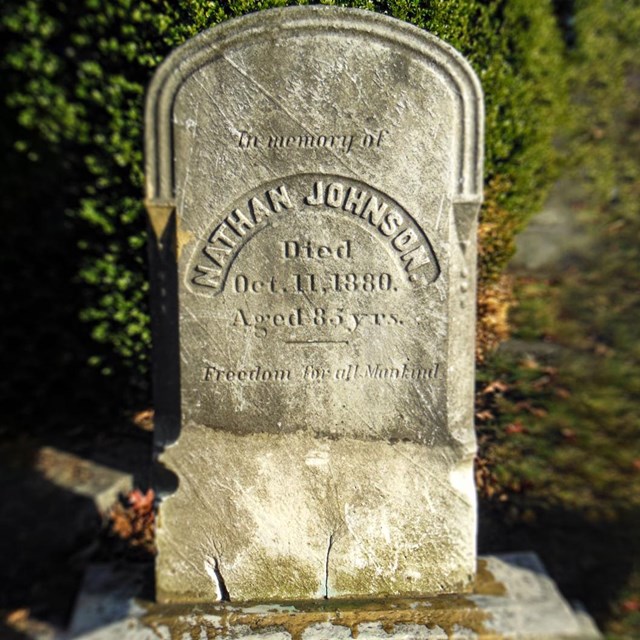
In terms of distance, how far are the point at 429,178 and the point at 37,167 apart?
3.19 meters

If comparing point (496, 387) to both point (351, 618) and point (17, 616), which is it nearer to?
point (351, 618)

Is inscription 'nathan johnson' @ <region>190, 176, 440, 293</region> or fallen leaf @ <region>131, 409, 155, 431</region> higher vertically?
inscription 'nathan johnson' @ <region>190, 176, 440, 293</region>

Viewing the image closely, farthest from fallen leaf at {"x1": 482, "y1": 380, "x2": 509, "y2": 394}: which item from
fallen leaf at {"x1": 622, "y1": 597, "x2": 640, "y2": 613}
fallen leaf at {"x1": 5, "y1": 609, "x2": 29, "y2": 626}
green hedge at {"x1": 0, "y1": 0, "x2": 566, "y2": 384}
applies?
fallen leaf at {"x1": 5, "y1": 609, "x2": 29, "y2": 626}

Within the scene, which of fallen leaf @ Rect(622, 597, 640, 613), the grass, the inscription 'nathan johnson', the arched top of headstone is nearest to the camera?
the arched top of headstone

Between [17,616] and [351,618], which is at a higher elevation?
[351,618]

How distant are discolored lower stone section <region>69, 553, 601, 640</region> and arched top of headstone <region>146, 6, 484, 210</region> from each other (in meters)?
1.58

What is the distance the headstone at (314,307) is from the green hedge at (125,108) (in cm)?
38

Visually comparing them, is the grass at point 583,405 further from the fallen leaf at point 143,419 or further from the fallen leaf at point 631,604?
the fallen leaf at point 143,419

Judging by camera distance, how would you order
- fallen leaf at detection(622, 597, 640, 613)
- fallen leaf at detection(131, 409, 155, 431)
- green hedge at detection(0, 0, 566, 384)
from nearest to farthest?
green hedge at detection(0, 0, 566, 384) < fallen leaf at detection(622, 597, 640, 613) < fallen leaf at detection(131, 409, 155, 431)

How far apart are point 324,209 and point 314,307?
0.37m

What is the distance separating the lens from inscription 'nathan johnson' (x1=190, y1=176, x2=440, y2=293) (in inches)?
83.3

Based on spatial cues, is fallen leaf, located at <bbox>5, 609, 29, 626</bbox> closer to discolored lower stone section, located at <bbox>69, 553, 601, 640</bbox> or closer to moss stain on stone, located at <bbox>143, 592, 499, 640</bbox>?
discolored lower stone section, located at <bbox>69, 553, 601, 640</bbox>

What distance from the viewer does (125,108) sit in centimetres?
350

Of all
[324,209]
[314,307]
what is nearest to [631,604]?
[314,307]
